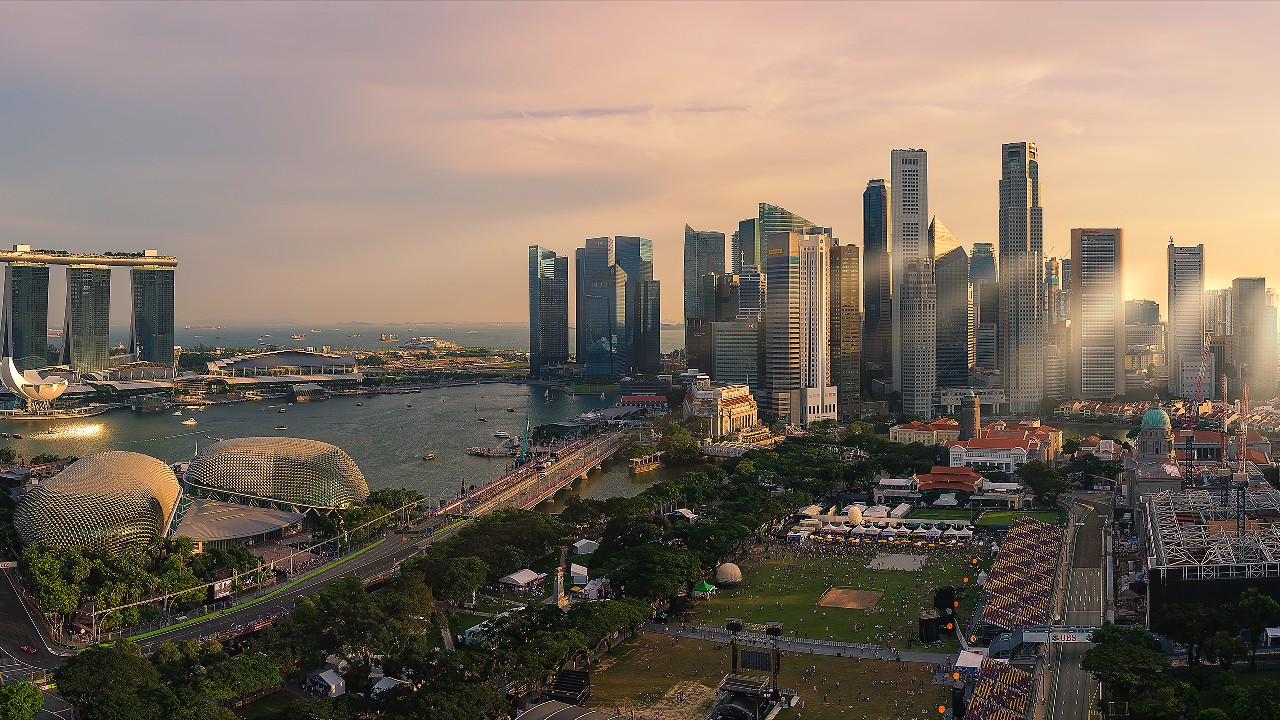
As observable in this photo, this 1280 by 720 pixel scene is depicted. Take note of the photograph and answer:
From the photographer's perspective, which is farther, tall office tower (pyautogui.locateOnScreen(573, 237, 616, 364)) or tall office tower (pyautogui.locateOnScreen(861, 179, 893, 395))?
tall office tower (pyautogui.locateOnScreen(573, 237, 616, 364))

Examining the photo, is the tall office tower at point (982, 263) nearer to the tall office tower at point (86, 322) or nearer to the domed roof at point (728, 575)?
the domed roof at point (728, 575)

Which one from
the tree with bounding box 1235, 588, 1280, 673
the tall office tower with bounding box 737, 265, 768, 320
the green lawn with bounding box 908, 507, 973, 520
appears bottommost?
the green lawn with bounding box 908, 507, 973, 520

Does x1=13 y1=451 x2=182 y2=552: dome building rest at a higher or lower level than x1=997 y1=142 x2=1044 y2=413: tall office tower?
lower

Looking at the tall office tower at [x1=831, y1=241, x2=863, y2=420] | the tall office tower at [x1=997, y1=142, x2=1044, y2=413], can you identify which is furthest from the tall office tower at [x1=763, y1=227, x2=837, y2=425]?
the tall office tower at [x1=997, y1=142, x2=1044, y2=413]

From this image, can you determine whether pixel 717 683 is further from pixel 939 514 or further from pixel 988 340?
pixel 988 340

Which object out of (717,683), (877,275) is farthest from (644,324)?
(717,683)

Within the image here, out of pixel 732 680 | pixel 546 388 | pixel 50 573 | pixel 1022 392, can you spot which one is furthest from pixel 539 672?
pixel 546 388

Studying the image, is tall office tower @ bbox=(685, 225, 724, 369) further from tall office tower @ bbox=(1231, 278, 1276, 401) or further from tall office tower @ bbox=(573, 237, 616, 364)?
tall office tower @ bbox=(1231, 278, 1276, 401)
